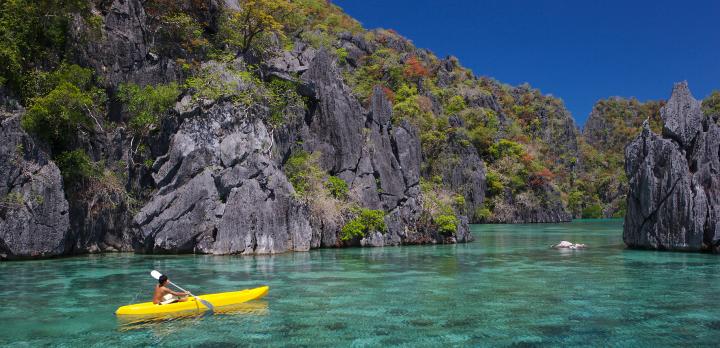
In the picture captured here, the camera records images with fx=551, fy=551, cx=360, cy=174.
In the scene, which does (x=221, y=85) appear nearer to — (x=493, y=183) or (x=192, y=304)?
(x=192, y=304)

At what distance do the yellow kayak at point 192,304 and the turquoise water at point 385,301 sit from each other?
330mm

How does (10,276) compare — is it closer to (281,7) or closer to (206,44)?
(206,44)

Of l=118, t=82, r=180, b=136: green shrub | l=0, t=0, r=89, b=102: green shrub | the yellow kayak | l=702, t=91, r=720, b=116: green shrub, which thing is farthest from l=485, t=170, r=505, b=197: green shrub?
the yellow kayak

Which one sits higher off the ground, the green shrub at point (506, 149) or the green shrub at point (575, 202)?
the green shrub at point (506, 149)

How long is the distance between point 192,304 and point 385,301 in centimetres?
498

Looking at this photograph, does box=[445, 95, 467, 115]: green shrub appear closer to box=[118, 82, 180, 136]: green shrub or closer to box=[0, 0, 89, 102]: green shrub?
box=[118, 82, 180, 136]: green shrub

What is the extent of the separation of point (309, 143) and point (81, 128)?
519 inches

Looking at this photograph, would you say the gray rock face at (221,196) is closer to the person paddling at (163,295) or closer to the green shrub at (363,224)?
the green shrub at (363,224)

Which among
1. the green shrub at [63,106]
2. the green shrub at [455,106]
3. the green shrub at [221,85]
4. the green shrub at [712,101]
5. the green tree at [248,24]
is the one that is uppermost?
the green shrub at [712,101]

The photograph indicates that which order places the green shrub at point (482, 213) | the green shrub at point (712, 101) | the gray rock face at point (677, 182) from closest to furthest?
the gray rock face at point (677, 182)
the green shrub at point (482, 213)
the green shrub at point (712, 101)

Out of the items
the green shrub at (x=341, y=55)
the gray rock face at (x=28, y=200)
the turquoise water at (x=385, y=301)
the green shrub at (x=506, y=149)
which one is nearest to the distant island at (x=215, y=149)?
the gray rock face at (x=28, y=200)

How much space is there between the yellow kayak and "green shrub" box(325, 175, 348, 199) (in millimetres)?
18070

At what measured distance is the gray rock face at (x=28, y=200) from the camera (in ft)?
78.3

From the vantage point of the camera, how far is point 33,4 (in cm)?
2723
